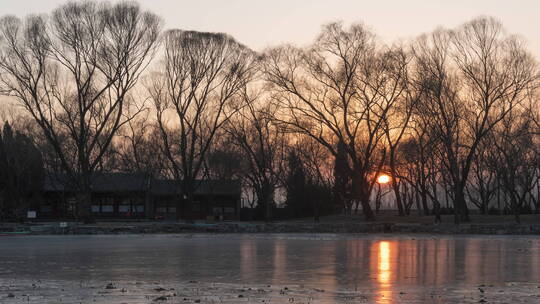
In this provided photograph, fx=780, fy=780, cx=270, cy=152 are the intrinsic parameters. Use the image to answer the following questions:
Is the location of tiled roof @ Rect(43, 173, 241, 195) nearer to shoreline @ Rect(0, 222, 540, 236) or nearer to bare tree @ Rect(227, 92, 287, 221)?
bare tree @ Rect(227, 92, 287, 221)

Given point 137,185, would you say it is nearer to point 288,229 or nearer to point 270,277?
point 288,229

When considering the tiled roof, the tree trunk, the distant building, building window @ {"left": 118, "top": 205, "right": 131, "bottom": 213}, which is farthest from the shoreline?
building window @ {"left": 118, "top": 205, "right": 131, "bottom": 213}

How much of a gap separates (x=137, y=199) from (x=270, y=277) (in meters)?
72.9

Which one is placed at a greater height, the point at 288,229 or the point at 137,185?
the point at 137,185

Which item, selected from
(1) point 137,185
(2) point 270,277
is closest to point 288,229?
(1) point 137,185

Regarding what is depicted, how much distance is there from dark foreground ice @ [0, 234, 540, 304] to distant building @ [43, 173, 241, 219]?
59112 mm

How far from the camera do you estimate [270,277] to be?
800 inches

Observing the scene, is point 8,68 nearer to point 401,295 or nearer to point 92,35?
point 92,35

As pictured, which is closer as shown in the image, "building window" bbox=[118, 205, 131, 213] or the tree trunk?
the tree trunk

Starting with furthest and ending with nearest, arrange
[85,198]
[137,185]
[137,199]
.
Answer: [137,185] < [137,199] < [85,198]

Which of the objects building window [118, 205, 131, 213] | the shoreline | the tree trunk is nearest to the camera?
the shoreline

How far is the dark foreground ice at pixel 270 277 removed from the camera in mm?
15875

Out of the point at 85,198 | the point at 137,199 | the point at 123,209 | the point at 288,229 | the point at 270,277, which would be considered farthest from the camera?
the point at 123,209

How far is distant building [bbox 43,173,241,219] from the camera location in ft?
295
